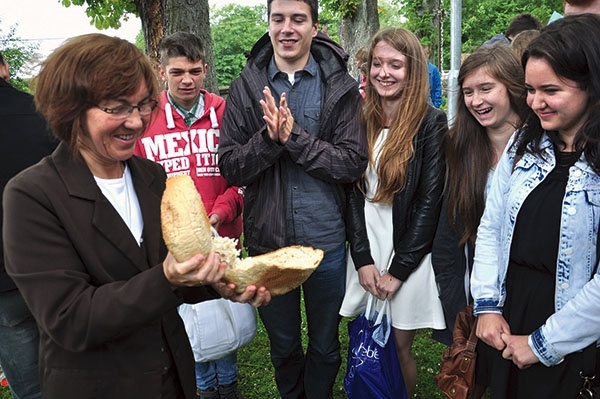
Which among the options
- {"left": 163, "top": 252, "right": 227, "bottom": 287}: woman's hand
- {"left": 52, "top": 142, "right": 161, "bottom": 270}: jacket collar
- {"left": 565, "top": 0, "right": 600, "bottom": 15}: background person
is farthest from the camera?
{"left": 565, "top": 0, "right": 600, "bottom": 15}: background person

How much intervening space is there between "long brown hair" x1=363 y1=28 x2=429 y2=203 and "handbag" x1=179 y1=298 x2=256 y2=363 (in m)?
1.06

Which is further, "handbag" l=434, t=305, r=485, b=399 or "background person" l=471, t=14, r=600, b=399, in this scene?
"handbag" l=434, t=305, r=485, b=399

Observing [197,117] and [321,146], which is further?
[197,117]

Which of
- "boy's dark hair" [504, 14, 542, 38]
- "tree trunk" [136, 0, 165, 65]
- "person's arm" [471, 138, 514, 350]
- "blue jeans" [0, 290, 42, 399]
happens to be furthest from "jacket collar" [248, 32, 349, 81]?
"boy's dark hair" [504, 14, 542, 38]

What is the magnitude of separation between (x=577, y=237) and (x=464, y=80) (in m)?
1.21

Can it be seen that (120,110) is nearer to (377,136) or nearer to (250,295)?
(250,295)

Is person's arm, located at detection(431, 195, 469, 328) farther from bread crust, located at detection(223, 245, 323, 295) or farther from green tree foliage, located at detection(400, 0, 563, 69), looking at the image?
green tree foliage, located at detection(400, 0, 563, 69)

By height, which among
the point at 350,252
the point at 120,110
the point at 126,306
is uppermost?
the point at 120,110

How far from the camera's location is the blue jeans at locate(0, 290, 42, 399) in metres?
2.58

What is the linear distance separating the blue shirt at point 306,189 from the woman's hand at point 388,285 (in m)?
0.36

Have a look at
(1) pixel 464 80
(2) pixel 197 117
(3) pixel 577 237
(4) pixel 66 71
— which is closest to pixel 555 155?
(3) pixel 577 237

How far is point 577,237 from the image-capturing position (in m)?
1.85

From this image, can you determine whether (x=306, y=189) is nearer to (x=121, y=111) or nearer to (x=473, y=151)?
(x=473, y=151)

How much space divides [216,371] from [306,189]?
1477 millimetres
